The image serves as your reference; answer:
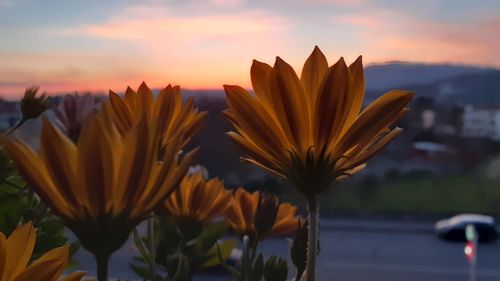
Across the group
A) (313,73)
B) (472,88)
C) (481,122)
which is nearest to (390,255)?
(481,122)

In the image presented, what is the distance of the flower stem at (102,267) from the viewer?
0.59 feet

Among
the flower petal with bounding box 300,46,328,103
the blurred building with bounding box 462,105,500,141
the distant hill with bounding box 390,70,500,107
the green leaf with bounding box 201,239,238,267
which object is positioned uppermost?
the distant hill with bounding box 390,70,500,107

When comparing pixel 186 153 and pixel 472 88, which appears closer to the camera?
pixel 186 153

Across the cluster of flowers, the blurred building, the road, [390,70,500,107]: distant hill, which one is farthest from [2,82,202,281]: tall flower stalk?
[390,70,500,107]: distant hill

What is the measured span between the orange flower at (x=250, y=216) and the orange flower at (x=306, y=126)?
3.5 inches

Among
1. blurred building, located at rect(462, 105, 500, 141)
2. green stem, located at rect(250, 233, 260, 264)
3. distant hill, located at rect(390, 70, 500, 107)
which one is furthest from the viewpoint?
distant hill, located at rect(390, 70, 500, 107)

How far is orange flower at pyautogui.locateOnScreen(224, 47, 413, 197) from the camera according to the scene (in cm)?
23

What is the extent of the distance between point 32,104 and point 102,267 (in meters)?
0.14

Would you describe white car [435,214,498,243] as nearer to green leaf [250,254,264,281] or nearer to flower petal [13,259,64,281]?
green leaf [250,254,264,281]

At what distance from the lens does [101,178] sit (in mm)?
187

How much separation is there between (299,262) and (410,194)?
11086 millimetres

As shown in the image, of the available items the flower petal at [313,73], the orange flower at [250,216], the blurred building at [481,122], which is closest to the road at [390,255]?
the blurred building at [481,122]

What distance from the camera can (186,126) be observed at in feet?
0.89

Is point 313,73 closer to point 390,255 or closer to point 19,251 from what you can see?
point 19,251
